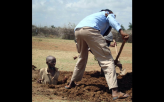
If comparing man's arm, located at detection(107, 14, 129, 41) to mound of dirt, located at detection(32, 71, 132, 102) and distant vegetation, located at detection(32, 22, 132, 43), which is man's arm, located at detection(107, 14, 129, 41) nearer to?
mound of dirt, located at detection(32, 71, 132, 102)

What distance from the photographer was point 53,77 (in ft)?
15.4

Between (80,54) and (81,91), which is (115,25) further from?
(81,91)

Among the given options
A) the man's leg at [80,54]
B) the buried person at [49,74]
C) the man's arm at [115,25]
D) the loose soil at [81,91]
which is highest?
the man's arm at [115,25]

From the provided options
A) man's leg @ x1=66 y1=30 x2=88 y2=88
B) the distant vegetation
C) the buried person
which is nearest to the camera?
man's leg @ x1=66 y1=30 x2=88 y2=88

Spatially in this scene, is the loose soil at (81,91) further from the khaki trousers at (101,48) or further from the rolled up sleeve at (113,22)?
the rolled up sleeve at (113,22)

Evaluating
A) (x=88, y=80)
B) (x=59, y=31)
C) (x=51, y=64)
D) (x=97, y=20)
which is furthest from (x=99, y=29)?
(x=59, y=31)


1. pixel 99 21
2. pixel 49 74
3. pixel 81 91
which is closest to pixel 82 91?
pixel 81 91

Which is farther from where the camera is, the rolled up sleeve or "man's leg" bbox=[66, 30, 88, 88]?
"man's leg" bbox=[66, 30, 88, 88]

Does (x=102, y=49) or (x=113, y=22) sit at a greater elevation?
(x=113, y=22)

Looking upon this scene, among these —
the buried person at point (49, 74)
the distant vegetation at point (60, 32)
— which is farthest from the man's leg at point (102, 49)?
the distant vegetation at point (60, 32)

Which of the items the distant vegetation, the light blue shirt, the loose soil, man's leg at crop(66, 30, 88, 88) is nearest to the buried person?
the loose soil

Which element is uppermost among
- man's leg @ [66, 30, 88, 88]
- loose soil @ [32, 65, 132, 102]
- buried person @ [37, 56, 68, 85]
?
man's leg @ [66, 30, 88, 88]

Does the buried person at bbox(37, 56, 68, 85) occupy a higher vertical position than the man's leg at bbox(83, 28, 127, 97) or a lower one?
lower
